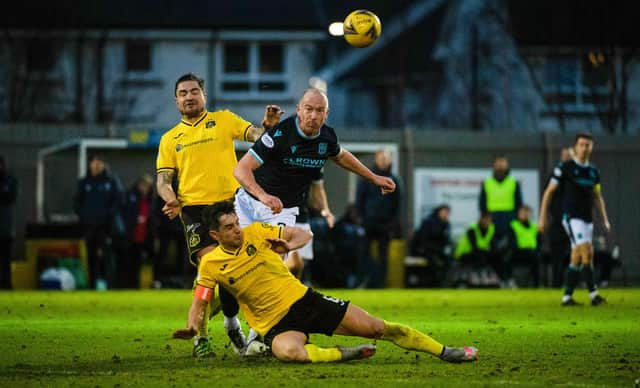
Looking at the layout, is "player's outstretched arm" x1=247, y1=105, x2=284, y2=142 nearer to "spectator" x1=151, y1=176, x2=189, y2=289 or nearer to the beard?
the beard

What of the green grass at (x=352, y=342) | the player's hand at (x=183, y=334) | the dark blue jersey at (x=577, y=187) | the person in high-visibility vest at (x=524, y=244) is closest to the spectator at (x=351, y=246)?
the person in high-visibility vest at (x=524, y=244)

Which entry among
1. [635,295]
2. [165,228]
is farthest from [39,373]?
[165,228]

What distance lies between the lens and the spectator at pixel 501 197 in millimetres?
22406

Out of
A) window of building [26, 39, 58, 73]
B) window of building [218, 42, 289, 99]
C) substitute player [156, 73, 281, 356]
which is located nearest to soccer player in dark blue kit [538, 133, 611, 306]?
substitute player [156, 73, 281, 356]

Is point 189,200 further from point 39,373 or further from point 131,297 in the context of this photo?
point 131,297

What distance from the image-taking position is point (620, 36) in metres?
41.5

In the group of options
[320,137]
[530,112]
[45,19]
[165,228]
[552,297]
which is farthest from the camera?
[530,112]

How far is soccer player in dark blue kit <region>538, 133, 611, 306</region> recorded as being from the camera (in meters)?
16.7

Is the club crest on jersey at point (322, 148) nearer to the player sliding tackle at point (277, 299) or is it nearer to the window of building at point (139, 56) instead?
the player sliding tackle at point (277, 299)

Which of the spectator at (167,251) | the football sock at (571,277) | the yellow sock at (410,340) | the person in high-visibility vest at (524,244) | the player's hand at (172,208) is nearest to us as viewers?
the yellow sock at (410,340)

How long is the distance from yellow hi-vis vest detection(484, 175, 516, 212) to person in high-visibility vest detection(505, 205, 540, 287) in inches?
31.0

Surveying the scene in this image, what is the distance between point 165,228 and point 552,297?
748 cm

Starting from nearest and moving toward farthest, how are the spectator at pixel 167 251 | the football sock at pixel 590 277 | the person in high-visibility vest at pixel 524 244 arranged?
the football sock at pixel 590 277 → the spectator at pixel 167 251 → the person in high-visibility vest at pixel 524 244

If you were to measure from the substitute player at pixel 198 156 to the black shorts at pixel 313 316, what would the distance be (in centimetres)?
155
